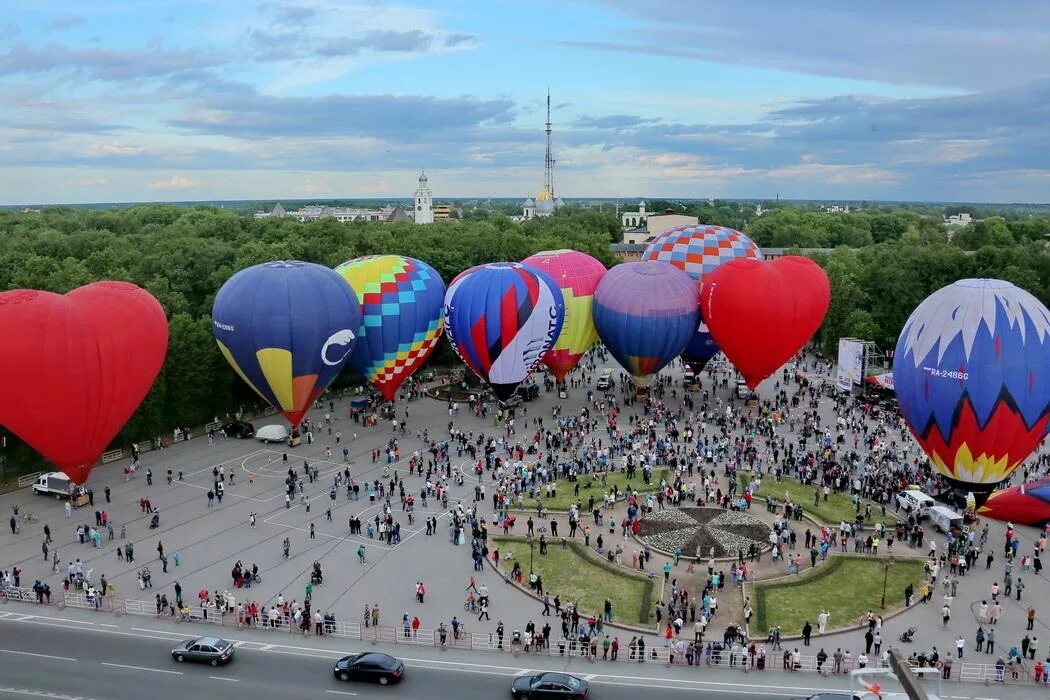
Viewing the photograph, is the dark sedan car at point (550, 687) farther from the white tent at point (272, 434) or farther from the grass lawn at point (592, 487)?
the white tent at point (272, 434)

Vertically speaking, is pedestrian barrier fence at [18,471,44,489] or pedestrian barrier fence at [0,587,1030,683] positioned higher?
pedestrian barrier fence at [18,471,44,489]

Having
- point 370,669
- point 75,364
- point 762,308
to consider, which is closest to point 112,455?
point 75,364

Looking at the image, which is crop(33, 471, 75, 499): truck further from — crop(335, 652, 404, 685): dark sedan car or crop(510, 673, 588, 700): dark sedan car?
crop(510, 673, 588, 700): dark sedan car

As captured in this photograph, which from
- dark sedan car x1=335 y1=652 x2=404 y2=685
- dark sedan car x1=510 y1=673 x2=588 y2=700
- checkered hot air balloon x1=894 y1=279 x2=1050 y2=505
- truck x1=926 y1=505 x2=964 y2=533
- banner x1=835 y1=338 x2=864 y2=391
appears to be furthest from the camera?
banner x1=835 y1=338 x2=864 y2=391

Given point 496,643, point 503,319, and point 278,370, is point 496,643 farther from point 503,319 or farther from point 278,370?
point 503,319

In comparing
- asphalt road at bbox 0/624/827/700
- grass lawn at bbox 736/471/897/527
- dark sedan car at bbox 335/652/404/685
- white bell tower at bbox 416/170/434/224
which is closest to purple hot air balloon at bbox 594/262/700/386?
grass lawn at bbox 736/471/897/527


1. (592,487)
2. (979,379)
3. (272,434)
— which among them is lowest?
(592,487)
